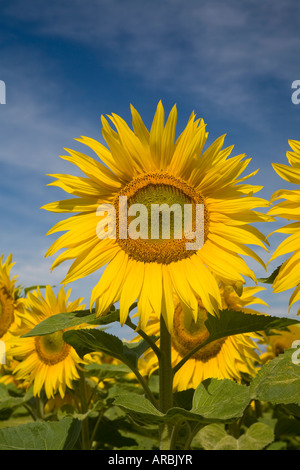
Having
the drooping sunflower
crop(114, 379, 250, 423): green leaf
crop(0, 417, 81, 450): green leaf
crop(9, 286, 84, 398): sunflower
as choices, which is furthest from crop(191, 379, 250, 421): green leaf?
the drooping sunflower

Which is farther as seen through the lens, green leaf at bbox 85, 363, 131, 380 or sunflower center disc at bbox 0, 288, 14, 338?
sunflower center disc at bbox 0, 288, 14, 338

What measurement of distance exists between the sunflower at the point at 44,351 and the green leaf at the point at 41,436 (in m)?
1.24

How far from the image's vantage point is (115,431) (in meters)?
4.21

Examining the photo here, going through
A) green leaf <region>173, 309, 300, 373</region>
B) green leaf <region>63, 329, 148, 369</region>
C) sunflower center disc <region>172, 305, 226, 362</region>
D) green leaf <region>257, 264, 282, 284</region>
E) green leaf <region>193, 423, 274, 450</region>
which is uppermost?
green leaf <region>257, 264, 282, 284</region>

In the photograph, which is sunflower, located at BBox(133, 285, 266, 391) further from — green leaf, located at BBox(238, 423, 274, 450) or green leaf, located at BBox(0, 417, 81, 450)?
green leaf, located at BBox(0, 417, 81, 450)

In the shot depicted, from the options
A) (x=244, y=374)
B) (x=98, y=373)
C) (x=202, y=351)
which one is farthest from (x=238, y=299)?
(x=98, y=373)

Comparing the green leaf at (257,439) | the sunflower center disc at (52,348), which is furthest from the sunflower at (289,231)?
the sunflower center disc at (52,348)

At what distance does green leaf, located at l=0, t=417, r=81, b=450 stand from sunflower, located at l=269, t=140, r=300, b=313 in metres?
1.44

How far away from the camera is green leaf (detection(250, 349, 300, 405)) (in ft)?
6.65

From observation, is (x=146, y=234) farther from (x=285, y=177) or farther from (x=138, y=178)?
(x=285, y=177)

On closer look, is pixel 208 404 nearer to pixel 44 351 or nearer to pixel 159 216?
pixel 159 216

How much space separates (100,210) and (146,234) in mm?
264

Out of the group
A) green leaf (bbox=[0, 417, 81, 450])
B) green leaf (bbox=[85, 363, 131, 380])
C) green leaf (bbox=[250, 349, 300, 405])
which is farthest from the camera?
green leaf (bbox=[85, 363, 131, 380])

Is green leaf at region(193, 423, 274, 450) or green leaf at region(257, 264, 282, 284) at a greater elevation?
green leaf at region(257, 264, 282, 284)
